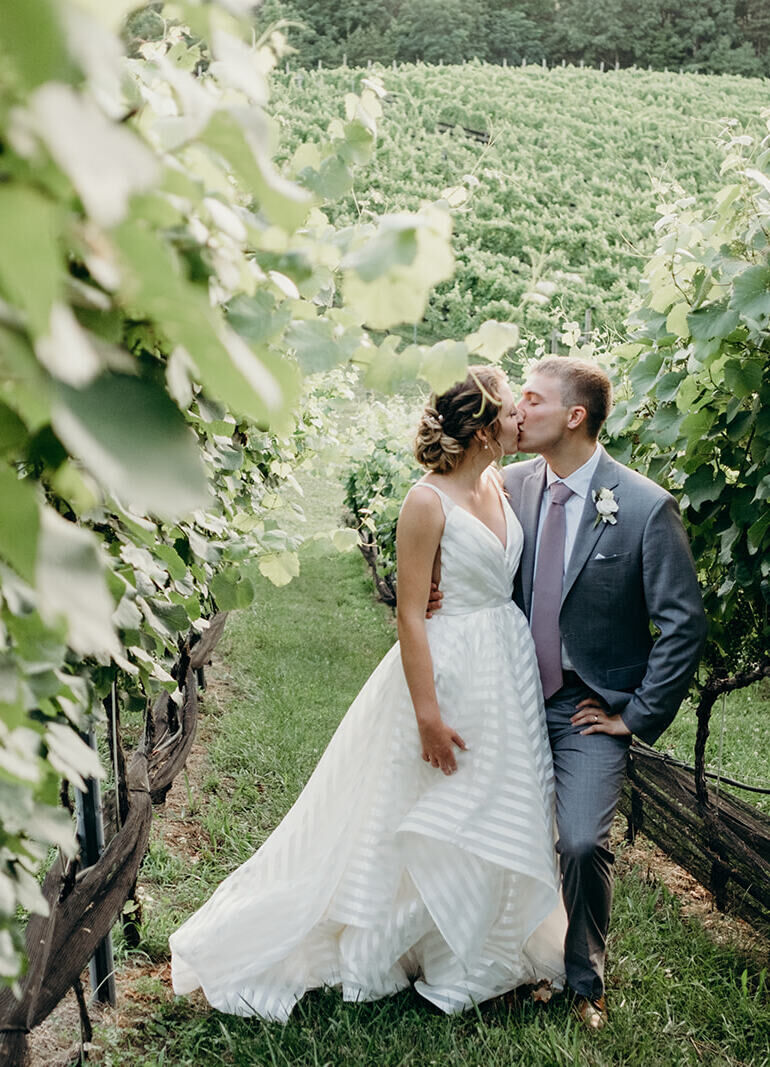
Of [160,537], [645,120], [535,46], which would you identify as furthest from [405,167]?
[535,46]

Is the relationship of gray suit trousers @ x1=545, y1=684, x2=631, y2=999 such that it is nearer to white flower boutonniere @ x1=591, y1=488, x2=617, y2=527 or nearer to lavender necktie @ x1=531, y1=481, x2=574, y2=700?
lavender necktie @ x1=531, y1=481, x2=574, y2=700

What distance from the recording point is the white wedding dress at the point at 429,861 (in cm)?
284

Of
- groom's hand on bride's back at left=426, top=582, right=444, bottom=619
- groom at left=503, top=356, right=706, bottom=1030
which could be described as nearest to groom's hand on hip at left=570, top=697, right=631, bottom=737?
groom at left=503, top=356, right=706, bottom=1030

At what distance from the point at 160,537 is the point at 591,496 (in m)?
1.61

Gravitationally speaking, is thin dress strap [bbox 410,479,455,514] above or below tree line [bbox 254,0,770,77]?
below

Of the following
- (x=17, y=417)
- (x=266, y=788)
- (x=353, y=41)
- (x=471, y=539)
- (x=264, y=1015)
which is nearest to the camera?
(x=17, y=417)

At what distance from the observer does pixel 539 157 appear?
105 ft

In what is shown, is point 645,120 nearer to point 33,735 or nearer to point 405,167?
point 405,167

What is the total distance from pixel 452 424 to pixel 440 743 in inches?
39.9

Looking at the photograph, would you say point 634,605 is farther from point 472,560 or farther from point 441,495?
point 441,495

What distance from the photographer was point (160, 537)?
1.89 metres

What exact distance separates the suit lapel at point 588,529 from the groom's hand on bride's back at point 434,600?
0.41m

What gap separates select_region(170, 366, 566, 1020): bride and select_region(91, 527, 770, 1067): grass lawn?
0.29 feet

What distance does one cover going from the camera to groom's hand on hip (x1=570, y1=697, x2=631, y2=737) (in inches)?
116
